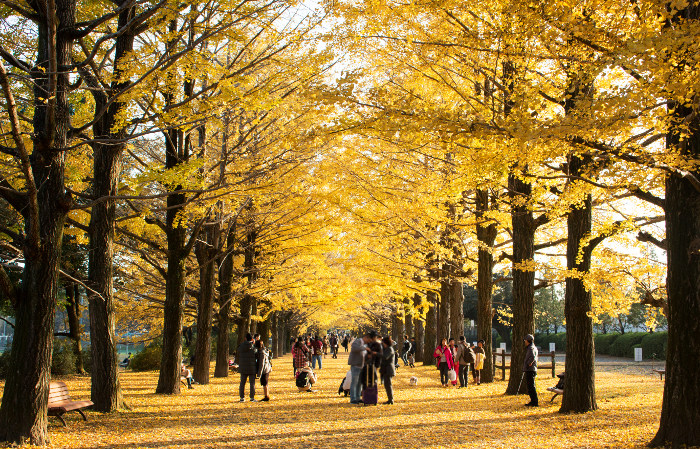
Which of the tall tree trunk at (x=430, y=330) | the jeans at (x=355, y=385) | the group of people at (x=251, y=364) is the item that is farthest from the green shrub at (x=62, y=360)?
the tall tree trunk at (x=430, y=330)

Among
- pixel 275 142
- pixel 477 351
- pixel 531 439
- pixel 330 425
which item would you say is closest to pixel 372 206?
pixel 275 142

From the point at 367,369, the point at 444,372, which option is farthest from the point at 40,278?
the point at 444,372

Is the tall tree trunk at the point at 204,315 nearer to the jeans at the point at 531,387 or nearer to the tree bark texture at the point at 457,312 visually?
the tree bark texture at the point at 457,312

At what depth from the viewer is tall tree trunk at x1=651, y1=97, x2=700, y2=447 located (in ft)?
21.6

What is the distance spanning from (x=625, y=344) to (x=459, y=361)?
26.6 metres

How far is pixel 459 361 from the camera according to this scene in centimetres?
1602

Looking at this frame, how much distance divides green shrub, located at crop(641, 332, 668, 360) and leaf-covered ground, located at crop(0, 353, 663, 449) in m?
20.8

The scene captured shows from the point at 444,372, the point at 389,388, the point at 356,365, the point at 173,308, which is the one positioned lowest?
the point at 444,372

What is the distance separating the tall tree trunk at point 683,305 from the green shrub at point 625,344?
3174 cm

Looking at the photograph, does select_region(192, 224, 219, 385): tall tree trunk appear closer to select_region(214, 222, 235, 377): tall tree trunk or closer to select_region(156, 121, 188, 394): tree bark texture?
select_region(214, 222, 235, 377): tall tree trunk

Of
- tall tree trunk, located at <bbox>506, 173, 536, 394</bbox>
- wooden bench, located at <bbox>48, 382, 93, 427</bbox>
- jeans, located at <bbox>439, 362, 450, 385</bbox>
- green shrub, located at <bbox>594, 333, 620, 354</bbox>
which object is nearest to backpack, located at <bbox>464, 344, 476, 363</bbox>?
jeans, located at <bbox>439, 362, 450, 385</bbox>

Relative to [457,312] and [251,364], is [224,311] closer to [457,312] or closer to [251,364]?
[251,364]

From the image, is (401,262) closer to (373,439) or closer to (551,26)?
(373,439)

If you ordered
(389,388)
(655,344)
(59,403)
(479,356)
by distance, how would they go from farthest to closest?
(655,344), (479,356), (389,388), (59,403)
